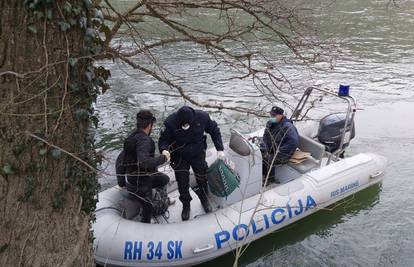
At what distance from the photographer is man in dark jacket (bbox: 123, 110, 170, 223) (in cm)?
457

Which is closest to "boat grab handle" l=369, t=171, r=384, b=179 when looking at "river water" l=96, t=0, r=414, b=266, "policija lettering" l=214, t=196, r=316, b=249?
"river water" l=96, t=0, r=414, b=266

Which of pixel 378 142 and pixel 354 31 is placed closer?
pixel 378 142

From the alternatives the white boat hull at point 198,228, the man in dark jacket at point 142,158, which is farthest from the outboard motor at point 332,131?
the man in dark jacket at point 142,158

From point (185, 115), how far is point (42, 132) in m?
2.40

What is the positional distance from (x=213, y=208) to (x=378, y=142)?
4.92 meters

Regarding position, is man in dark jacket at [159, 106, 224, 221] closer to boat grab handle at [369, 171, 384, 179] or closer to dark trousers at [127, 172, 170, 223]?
dark trousers at [127, 172, 170, 223]

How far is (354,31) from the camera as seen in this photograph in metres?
17.2

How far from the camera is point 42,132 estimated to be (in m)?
2.73

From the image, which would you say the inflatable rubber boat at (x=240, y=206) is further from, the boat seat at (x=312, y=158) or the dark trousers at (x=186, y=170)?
the dark trousers at (x=186, y=170)

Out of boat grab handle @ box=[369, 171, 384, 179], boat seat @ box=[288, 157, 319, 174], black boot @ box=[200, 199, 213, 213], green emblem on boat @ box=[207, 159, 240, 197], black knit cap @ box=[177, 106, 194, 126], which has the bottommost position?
black boot @ box=[200, 199, 213, 213]

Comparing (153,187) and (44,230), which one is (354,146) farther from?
(44,230)

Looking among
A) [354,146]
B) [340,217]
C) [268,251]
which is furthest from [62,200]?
[354,146]

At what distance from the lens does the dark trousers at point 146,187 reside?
4.99 metres

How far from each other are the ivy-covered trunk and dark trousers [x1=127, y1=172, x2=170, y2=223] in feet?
6.03
